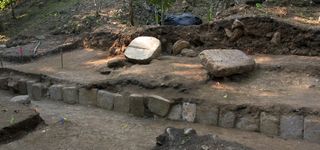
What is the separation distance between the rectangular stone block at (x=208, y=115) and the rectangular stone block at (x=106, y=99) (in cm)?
162

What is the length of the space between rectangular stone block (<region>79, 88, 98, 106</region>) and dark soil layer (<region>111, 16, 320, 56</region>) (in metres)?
2.06

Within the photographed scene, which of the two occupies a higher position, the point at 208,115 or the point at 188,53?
the point at 188,53

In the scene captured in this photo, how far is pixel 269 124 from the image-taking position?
6.06m

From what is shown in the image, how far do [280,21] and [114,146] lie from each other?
4.29 metres

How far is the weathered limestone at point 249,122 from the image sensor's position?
619 cm

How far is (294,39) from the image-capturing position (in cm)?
812

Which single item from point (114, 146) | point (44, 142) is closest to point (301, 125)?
point (114, 146)

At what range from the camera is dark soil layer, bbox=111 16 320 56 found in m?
8.04

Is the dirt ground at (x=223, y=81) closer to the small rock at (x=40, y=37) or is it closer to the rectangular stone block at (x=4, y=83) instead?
the rectangular stone block at (x=4, y=83)

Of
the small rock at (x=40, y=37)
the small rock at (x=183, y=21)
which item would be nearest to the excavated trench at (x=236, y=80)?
the small rock at (x=183, y=21)

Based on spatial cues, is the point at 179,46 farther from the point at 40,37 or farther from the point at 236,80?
the point at 40,37

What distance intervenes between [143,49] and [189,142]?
4.05m

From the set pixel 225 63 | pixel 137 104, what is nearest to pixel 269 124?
pixel 225 63

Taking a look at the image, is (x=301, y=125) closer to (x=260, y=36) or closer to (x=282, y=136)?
(x=282, y=136)
